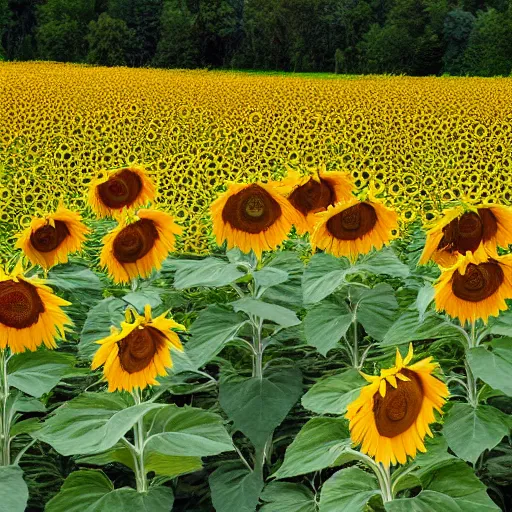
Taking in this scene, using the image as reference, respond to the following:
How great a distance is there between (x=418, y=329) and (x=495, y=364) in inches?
8.6

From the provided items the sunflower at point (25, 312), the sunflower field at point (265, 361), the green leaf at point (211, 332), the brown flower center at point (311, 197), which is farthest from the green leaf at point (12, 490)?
the brown flower center at point (311, 197)

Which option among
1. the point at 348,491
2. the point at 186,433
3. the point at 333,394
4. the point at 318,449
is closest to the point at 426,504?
the point at 348,491

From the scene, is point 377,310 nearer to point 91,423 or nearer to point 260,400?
point 260,400

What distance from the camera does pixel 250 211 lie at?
2547mm

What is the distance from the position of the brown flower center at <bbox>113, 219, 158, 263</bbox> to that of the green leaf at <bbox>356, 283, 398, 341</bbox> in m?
0.61

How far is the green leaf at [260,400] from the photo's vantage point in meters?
2.33

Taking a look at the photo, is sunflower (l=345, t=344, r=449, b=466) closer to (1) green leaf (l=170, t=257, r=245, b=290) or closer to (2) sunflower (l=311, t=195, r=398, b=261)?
(1) green leaf (l=170, t=257, r=245, b=290)

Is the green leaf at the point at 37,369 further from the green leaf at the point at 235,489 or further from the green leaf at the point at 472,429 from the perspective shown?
the green leaf at the point at 472,429

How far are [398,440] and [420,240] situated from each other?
1325mm

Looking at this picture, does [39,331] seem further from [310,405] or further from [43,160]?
[43,160]

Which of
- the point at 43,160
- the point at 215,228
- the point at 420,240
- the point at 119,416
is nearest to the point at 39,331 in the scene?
the point at 119,416

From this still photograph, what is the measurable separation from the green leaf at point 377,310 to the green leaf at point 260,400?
0.23 meters

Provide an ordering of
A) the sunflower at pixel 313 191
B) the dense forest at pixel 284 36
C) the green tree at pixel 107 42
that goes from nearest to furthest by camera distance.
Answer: the sunflower at pixel 313 191 < the green tree at pixel 107 42 < the dense forest at pixel 284 36

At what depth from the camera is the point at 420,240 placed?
300cm
